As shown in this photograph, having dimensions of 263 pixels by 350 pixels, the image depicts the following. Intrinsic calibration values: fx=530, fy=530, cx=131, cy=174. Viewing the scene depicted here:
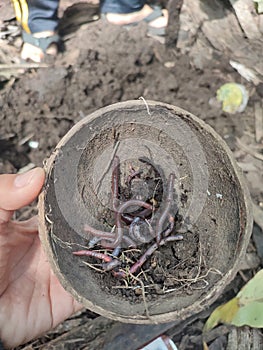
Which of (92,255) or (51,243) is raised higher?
(51,243)

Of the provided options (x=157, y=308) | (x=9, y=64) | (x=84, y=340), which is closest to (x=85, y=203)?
(x=157, y=308)

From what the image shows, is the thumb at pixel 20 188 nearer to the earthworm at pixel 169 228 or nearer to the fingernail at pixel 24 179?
the fingernail at pixel 24 179

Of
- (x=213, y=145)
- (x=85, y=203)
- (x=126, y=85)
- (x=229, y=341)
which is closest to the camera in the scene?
(x=213, y=145)

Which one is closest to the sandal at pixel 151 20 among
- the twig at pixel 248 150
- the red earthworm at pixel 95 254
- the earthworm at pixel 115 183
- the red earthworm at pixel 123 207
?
the twig at pixel 248 150

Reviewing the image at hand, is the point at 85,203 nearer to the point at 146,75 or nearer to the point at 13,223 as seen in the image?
the point at 13,223

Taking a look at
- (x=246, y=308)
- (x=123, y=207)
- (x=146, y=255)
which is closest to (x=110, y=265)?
(x=146, y=255)

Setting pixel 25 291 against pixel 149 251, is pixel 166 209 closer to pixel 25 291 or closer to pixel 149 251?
pixel 149 251
